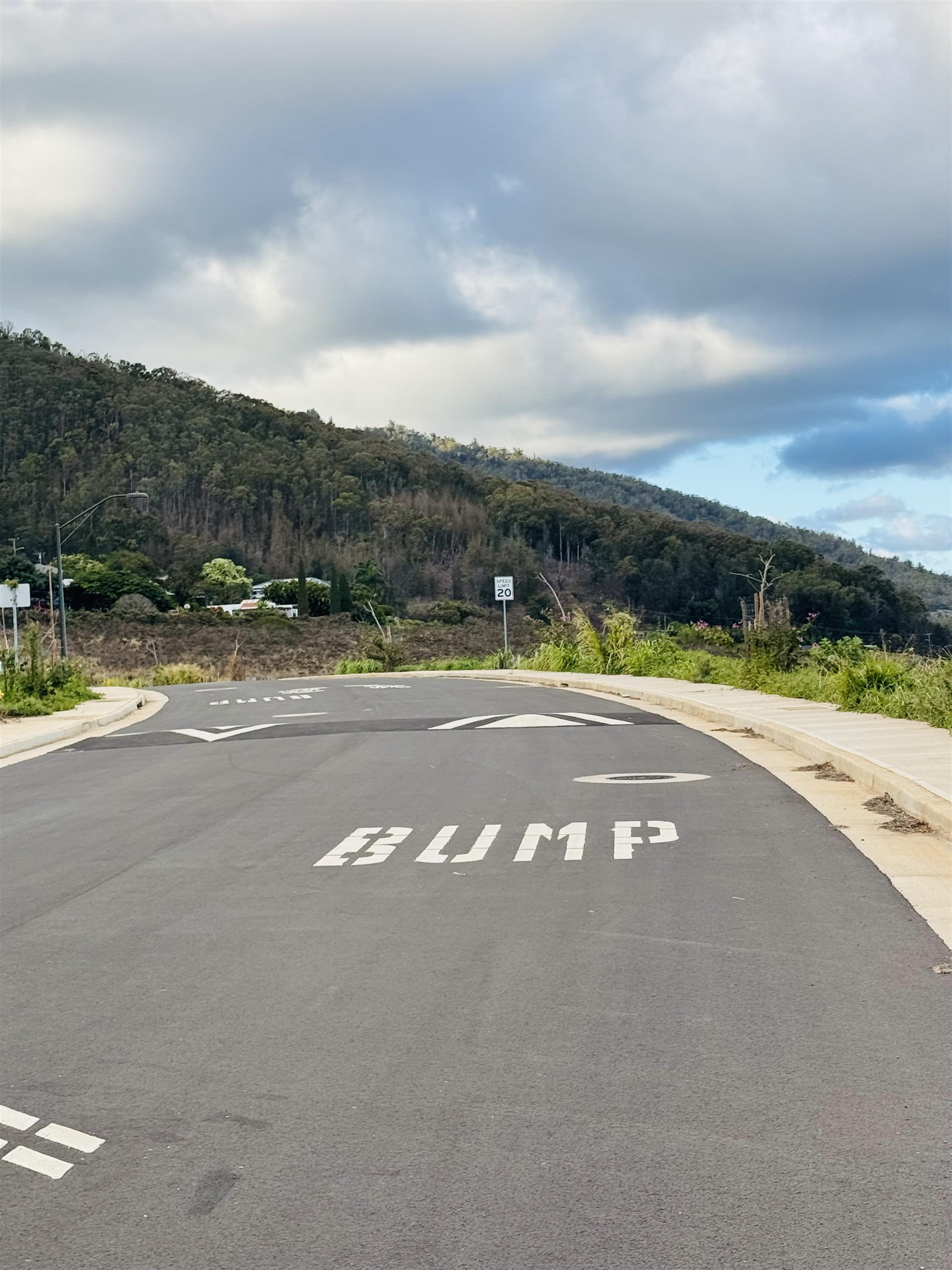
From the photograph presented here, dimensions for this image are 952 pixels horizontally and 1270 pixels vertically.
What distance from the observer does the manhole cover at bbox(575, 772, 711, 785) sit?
1330cm

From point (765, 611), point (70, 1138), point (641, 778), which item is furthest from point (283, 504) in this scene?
point (70, 1138)

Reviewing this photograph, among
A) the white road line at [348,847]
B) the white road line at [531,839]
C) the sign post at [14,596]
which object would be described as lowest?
the white road line at [348,847]

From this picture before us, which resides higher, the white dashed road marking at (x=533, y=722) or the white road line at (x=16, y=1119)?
the white road line at (x=16, y=1119)

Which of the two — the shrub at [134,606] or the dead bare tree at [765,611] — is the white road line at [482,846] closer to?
the dead bare tree at [765,611]

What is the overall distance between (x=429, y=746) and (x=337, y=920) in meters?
10.0

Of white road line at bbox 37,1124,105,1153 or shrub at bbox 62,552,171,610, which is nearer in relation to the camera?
white road line at bbox 37,1124,105,1153

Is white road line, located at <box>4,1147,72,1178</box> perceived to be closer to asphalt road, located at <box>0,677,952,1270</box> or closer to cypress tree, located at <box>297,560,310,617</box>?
asphalt road, located at <box>0,677,952,1270</box>

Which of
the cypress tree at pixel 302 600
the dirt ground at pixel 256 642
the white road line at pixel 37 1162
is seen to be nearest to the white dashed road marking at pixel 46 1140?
the white road line at pixel 37 1162

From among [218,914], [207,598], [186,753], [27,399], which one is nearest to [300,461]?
[27,399]

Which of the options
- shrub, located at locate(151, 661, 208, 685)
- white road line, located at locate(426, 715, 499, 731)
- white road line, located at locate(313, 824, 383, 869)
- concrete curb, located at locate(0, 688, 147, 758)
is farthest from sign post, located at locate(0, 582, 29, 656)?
shrub, located at locate(151, 661, 208, 685)

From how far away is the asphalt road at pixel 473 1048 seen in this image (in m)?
3.91

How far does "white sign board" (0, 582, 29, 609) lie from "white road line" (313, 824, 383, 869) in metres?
18.3

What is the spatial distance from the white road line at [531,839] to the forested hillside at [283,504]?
102 meters

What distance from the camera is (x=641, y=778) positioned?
13.6m
